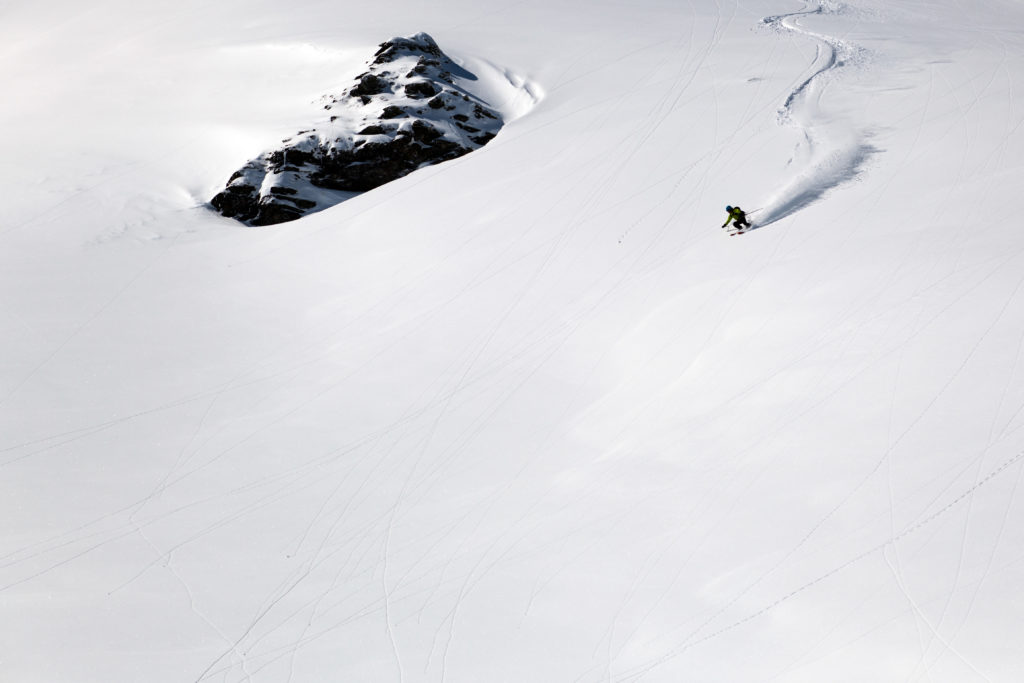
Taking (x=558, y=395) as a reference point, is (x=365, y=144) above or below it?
above

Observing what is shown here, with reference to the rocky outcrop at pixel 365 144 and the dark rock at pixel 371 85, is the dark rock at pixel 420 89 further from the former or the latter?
the dark rock at pixel 371 85

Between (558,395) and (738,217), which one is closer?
(558,395)

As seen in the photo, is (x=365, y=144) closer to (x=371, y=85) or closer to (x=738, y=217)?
(x=371, y=85)

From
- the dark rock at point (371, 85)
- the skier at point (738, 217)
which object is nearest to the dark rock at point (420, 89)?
the dark rock at point (371, 85)

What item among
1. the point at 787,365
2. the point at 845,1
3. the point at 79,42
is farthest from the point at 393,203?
the point at 79,42

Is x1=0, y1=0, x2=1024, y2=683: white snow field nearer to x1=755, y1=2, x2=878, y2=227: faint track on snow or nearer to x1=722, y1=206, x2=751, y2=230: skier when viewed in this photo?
x1=755, y1=2, x2=878, y2=227: faint track on snow

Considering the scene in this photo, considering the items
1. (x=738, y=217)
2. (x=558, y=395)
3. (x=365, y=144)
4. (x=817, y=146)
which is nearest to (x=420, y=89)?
(x=365, y=144)
